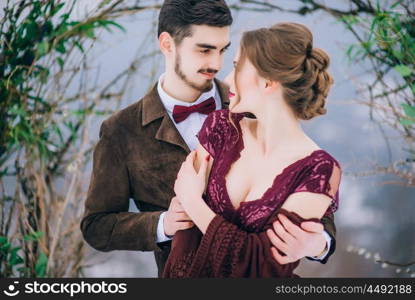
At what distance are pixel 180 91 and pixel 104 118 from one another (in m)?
0.42

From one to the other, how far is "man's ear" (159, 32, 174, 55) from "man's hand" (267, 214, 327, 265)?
716 mm

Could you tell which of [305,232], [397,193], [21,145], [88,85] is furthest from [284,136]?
[21,145]

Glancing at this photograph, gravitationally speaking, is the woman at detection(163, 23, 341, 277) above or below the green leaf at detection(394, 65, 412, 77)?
below

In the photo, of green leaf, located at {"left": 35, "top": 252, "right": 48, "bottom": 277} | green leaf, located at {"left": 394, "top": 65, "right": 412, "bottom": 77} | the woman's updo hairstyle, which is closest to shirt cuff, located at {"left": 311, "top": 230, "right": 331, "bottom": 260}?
the woman's updo hairstyle

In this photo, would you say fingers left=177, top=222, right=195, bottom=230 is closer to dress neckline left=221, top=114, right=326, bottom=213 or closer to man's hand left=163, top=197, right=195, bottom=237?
man's hand left=163, top=197, right=195, bottom=237

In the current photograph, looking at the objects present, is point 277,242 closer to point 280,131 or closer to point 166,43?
point 280,131

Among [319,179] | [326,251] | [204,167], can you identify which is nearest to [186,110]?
[204,167]

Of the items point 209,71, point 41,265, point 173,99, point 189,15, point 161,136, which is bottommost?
point 41,265

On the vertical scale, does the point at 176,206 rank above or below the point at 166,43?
below

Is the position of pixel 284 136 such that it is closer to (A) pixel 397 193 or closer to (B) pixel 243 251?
(B) pixel 243 251

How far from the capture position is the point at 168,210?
219cm

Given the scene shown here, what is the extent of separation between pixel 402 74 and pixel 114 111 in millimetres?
1133

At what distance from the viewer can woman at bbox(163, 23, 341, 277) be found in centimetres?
196

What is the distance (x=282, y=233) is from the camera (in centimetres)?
198
